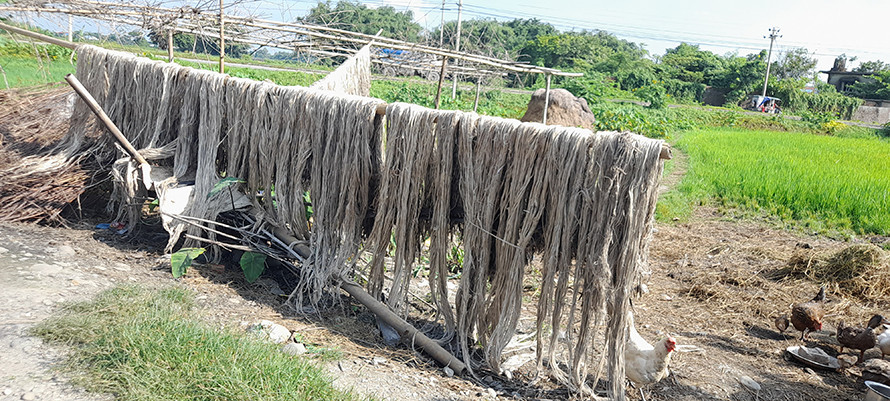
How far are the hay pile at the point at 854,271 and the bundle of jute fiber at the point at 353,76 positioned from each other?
16.9 feet

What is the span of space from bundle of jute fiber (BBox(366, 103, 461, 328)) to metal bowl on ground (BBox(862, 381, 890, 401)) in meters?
2.57

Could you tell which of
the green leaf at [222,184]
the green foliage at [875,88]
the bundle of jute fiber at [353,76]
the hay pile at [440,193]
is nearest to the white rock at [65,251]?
the hay pile at [440,193]

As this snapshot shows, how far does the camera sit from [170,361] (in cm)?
300

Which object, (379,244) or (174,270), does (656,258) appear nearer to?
(379,244)

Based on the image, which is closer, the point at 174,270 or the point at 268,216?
the point at 174,270

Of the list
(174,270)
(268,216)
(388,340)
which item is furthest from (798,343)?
(174,270)

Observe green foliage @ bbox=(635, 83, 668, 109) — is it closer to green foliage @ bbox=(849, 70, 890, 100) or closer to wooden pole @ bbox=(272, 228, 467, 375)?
green foliage @ bbox=(849, 70, 890, 100)

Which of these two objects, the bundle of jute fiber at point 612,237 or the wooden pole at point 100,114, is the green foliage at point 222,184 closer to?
the wooden pole at point 100,114

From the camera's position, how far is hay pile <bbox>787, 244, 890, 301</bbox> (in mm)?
5914

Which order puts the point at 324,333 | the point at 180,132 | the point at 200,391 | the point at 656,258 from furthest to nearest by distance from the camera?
1. the point at 656,258
2. the point at 180,132
3. the point at 324,333
4. the point at 200,391

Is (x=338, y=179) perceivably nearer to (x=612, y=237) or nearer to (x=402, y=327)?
(x=402, y=327)

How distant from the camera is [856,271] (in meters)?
6.02

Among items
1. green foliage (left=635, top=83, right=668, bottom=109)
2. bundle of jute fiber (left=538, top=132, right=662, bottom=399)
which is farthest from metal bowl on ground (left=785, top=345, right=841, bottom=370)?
green foliage (left=635, top=83, right=668, bottom=109)

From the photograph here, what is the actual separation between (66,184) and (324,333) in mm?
3283
